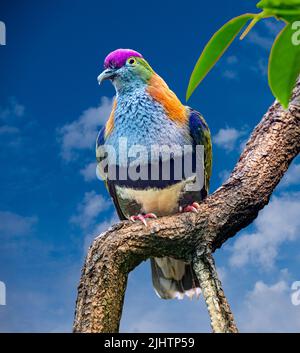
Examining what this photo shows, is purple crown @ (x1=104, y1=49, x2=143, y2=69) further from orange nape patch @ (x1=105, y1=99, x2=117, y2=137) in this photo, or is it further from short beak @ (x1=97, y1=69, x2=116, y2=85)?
orange nape patch @ (x1=105, y1=99, x2=117, y2=137)

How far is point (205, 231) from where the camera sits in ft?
9.27

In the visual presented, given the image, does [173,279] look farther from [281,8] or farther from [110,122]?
[281,8]

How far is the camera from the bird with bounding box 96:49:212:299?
9.99 ft

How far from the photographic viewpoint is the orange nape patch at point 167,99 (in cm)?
319

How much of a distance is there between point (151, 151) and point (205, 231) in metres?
0.61

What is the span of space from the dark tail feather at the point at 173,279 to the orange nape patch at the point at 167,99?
100 centimetres

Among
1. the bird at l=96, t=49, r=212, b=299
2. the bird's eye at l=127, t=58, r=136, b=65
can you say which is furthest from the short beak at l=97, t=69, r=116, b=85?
the bird's eye at l=127, t=58, r=136, b=65

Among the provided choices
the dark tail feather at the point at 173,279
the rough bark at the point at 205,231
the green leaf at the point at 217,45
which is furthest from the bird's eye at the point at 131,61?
the green leaf at the point at 217,45

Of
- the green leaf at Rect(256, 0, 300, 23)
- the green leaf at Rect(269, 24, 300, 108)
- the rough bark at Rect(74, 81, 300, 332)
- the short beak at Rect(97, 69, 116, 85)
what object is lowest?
the green leaf at Rect(269, 24, 300, 108)

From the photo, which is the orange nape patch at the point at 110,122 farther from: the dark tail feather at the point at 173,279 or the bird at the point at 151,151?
the dark tail feather at the point at 173,279

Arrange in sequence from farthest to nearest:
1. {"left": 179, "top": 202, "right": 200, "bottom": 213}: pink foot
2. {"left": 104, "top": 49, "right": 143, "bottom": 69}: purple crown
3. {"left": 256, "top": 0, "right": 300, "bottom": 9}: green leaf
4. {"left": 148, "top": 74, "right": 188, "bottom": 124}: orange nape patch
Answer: {"left": 104, "top": 49, "right": 143, "bottom": 69}: purple crown < {"left": 148, "top": 74, "right": 188, "bottom": 124}: orange nape patch < {"left": 179, "top": 202, "right": 200, "bottom": 213}: pink foot < {"left": 256, "top": 0, "right": 300, "bottom": 9}: green leaf

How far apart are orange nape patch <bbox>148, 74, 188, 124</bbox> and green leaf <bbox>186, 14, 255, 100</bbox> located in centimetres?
264
